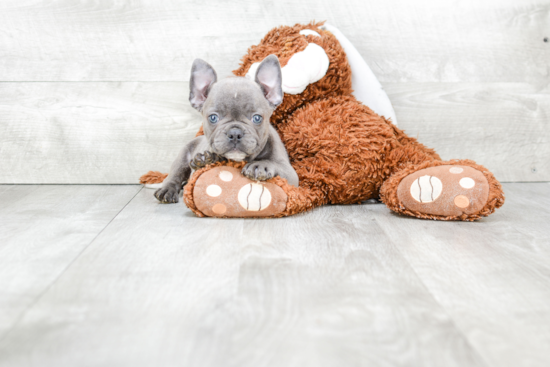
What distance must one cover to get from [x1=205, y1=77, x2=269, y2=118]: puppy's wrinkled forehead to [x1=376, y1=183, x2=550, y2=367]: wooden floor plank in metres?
0.52

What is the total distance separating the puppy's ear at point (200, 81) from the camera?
151 centimetres

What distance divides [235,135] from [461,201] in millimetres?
684

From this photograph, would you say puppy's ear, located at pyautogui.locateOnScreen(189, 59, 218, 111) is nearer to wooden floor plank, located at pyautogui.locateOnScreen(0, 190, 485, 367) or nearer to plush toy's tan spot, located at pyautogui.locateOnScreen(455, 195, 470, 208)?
wooden floor plank, located at pyautogui.locateOnScreen(0, 190, 485, 367)

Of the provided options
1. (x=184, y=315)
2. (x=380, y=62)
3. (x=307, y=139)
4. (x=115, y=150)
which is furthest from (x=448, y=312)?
(x=115, y=150)

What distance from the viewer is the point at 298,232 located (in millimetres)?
1296

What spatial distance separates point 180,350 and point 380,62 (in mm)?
1655

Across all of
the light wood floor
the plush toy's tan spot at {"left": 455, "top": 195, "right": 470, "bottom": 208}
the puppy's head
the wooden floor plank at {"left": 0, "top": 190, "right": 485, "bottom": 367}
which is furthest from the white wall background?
the wooden floor plank at {"left": 0, "top": 190, "right": 485, "bottom": 367}

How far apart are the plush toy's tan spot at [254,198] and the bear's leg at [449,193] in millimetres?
404

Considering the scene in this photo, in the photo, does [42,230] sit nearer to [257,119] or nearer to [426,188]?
[257,119]

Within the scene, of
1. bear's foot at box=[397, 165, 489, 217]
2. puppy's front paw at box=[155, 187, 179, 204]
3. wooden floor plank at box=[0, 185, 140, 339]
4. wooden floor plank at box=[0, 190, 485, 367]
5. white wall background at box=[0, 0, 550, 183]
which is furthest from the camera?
white wall background at box=[0, 0, 550, 183]

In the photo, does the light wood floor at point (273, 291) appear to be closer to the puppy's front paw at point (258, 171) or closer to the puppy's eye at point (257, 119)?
the puppy's front paw at point (258, 171)

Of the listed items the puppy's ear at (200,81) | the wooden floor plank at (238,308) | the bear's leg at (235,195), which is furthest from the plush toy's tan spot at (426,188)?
the puppy's ear at (200,81)

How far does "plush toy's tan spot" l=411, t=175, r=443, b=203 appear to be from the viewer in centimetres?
140

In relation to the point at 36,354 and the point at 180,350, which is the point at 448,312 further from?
the point at 36,354
